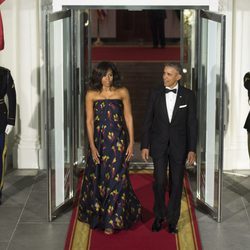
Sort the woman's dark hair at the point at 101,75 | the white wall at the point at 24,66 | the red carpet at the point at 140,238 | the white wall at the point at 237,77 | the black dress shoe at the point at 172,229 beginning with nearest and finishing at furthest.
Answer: the red carpet at the point at 140,238, the woman's dark hair at the point at 101,75, the black dress shoe at the point at 172,229, the white wall at the point at 237,77, the white wall at the point at 24,66

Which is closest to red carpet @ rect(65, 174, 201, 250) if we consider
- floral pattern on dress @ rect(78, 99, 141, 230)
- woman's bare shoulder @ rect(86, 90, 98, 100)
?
floral pattern on dress @ rect(78, 99, 141, 230)

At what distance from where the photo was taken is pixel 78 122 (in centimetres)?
1078

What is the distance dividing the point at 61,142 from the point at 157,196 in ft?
3.95

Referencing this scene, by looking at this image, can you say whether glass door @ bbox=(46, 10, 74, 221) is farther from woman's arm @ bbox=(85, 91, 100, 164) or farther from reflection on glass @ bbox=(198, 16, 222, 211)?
reflection on glass @ bbox=(198, 16, 222, 211)

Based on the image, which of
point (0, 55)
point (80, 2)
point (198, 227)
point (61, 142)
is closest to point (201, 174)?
point (198, 227)

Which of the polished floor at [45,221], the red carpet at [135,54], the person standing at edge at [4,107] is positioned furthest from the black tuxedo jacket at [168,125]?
the red carpet at [135,54]

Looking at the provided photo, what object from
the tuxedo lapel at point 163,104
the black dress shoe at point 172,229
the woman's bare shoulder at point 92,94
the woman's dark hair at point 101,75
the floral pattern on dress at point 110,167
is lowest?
the black dress shoe at point 172,229

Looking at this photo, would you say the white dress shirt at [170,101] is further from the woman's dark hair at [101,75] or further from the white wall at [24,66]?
the white wall at [24,66]

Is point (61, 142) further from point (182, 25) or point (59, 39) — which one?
point (182, 25)

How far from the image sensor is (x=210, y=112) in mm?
8781

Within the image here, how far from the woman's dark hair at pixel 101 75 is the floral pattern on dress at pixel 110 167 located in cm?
15

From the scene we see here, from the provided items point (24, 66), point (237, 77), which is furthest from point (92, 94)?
point (237, 77)

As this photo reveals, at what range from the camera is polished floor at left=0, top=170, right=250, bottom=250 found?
8062 mm

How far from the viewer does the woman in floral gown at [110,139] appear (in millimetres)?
8227
